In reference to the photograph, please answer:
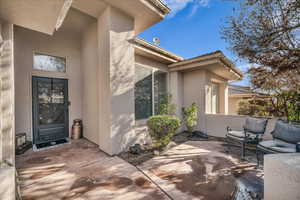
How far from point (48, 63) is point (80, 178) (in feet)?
15.0

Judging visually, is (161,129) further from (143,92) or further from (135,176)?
(143,92)

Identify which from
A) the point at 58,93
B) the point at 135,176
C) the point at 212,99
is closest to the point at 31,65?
the point at 58,93

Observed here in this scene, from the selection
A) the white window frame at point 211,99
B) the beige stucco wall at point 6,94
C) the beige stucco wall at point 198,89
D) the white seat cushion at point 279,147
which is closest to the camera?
the beige stucco wall at point 6,94

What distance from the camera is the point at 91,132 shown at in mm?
4898

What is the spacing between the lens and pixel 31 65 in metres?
4.58

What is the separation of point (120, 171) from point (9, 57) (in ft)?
11.1

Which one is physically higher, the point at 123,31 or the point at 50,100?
the point at 123,31

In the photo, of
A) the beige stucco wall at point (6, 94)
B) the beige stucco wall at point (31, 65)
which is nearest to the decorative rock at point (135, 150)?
the beige stucco wall at point (6, 94)

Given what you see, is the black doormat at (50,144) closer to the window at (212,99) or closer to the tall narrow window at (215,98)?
the window at (212,99)

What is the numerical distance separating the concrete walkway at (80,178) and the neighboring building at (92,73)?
27.5 inches

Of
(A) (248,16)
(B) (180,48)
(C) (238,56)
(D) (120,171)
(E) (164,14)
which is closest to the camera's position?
(D) (120,171)

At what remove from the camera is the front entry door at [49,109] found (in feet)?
15.2

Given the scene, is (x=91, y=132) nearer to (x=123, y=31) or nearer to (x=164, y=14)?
(x=123, y=31)

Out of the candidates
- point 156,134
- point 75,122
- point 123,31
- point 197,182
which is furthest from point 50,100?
point 197,182
